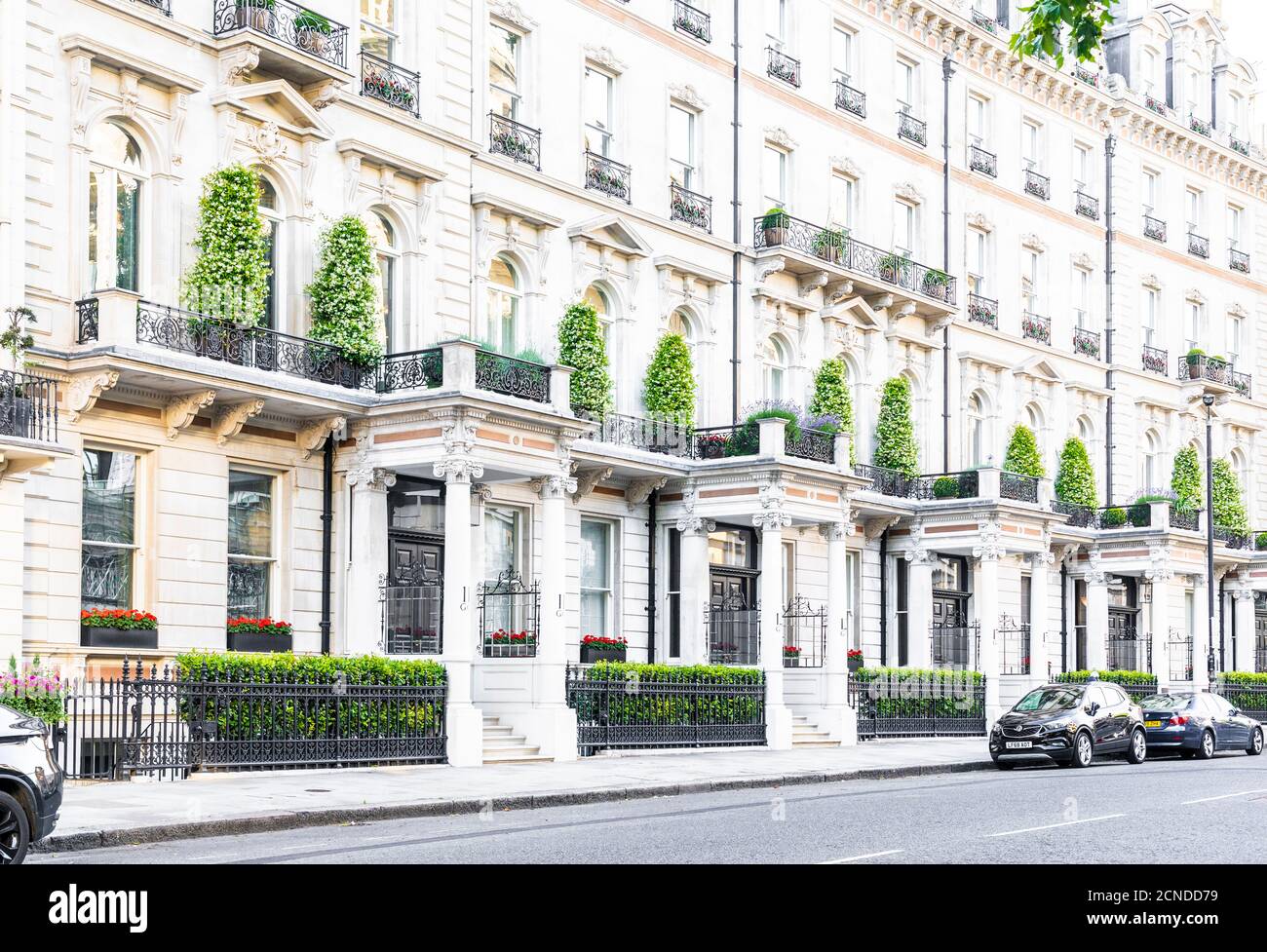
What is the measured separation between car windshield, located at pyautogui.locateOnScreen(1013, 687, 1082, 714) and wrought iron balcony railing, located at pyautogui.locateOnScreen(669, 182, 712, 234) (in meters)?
11.3

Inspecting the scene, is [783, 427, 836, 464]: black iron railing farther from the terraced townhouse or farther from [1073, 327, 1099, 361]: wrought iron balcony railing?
[1073, 327, 1099, 361]: wrought iron balcony railing

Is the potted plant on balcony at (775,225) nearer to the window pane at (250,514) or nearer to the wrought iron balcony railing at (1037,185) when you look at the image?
the wrought iron balcony railing at (1037,185)

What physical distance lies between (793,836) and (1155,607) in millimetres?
30973

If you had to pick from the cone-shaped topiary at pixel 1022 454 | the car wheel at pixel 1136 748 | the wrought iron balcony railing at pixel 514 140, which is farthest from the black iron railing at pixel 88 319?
the cone-shaped topiary at pixel 1022 454

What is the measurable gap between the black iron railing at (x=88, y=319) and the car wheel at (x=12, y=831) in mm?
10652

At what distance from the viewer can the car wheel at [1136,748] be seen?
29.9m

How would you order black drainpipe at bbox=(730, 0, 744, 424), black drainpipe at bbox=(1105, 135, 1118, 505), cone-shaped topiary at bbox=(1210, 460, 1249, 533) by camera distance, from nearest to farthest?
black drainpipe at bbox=(730, 0, 744, 424), black drainpipe at bbox=(1105, 135, 1118, 505), cone-shaped topiary at bbox=(1210, 460, 1249, 533)

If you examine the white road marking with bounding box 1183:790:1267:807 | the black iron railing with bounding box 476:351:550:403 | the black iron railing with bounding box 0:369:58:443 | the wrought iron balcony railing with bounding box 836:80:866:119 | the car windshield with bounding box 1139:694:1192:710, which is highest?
the wrought iron balcony railing with bounding box 836:80:866:119

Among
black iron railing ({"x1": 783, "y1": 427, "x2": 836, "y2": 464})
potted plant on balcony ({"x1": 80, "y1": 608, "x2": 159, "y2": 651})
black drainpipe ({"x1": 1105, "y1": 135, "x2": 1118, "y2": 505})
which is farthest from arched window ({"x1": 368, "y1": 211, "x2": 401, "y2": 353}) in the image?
black drainpipe ({"x1": 1105, "y1": 135, "x2": 1118, "y2": 505})

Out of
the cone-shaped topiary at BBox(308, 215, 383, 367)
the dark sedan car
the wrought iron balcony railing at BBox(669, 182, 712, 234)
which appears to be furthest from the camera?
the wrought iron balcony railing at BBox(669, 182, 712, 234)

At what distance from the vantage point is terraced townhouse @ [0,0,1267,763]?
22.6 meters

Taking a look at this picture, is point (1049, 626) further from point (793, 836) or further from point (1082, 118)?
point (793, 836)

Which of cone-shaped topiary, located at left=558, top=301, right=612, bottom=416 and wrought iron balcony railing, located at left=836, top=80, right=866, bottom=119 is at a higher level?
wrought iron balcony railing, located at left=836, top=80, right=866, bottom=119

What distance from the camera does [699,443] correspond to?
32250 millimetres
